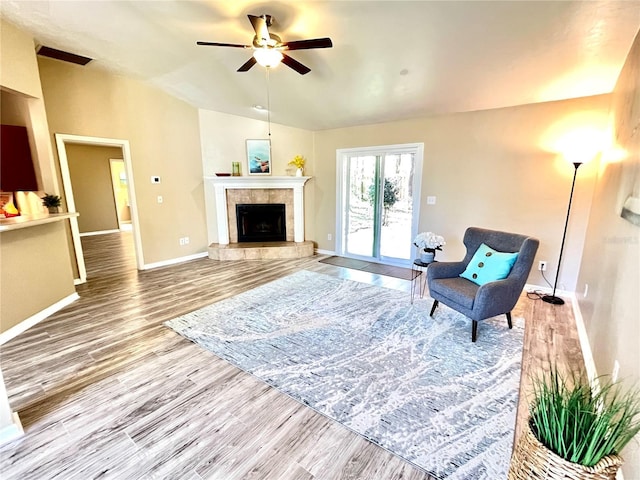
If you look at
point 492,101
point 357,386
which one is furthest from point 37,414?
point 492,101

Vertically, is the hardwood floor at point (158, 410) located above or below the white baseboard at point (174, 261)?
below

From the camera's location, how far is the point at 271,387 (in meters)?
2.04

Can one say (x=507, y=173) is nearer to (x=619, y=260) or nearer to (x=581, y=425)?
(x=619, y=260)

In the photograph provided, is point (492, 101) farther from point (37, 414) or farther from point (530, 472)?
point (37, 414)

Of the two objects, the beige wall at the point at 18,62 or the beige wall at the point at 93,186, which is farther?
the beige wall at the point at 93,186

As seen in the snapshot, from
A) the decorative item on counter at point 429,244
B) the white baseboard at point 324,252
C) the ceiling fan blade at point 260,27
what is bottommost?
the white baseboard at point 324,252

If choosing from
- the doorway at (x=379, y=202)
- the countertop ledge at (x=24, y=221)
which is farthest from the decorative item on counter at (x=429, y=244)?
the countertop ledge at (x=24, y=221)

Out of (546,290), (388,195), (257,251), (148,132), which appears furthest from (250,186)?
(546,290)

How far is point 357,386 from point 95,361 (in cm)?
214

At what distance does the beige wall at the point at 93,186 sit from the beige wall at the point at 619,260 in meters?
9.75

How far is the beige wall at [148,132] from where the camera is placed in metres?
3.74

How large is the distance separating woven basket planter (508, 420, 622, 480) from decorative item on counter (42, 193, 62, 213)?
4.50 meters

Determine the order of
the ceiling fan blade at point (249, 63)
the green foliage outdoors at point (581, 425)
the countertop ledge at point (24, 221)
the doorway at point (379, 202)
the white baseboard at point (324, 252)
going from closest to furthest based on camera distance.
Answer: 1. the green foliage outdoors at point (581, 425)
2. the countertop ledge at point (24, 221)
3. the ceiling fan blade at point (249, 63)
4. the doorway at point (379, 202)
5. the white baseboard at point (324, 252)

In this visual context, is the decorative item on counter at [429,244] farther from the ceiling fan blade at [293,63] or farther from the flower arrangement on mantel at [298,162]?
the flower arrangement on mantel at [298,162]
